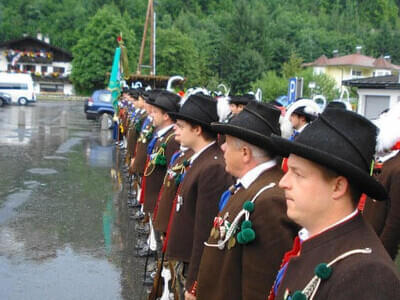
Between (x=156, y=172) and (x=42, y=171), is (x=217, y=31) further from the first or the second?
(x=156, y=172)

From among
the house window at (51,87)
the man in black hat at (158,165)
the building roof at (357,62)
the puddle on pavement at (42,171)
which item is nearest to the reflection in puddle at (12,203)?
the puddle on pavement at (42,171)

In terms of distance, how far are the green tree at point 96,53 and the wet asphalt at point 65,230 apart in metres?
52.4

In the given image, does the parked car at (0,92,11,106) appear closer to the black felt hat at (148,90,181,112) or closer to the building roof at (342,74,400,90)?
the building roof at (342,74,400,90)

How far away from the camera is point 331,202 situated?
2.08 m

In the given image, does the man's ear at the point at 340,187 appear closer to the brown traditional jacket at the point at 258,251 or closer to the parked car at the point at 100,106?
the brown traditional jacket at the point at 258,251

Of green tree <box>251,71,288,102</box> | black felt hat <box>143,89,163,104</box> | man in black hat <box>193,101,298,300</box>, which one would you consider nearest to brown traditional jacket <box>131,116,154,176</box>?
black felt hat <box>143,89,163,104</box>

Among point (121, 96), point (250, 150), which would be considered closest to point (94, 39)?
point (121, 96)

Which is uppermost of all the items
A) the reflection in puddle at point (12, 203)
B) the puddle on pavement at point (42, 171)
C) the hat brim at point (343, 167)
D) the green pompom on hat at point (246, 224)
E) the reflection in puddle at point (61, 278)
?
the hat brim at point (343, 167)

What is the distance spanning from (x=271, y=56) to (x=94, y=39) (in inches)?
1005

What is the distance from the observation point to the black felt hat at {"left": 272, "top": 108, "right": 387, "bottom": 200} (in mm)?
2016

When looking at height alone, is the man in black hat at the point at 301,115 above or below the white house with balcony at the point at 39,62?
below

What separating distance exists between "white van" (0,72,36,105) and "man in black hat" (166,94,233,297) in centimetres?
3986

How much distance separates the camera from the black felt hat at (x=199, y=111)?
432 cm

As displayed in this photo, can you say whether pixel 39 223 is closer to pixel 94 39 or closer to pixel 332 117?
pixel 332 117
